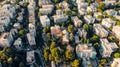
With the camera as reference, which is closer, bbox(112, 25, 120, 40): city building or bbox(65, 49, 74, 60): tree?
bbox(65, 49, 74, 60): tree

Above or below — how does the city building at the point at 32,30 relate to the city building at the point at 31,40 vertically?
above

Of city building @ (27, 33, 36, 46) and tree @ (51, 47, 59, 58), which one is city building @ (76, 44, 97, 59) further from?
city building @ (27, 33, 36, 46)

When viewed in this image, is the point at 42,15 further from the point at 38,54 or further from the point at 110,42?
the point at 110,42

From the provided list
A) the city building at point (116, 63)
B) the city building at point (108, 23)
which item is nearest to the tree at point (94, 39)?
the city building at point (108, 23)

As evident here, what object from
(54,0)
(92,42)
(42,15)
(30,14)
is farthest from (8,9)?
(92,42)

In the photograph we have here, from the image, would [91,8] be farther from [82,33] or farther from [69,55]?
[69,55]

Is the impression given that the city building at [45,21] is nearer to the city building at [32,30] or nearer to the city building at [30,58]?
the city building at [32,30]

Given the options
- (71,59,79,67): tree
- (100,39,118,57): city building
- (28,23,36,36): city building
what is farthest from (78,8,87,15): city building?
(71,59,79,67): tree
